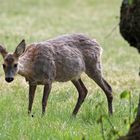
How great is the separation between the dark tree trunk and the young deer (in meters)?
4.12

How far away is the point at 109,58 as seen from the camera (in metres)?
19.6

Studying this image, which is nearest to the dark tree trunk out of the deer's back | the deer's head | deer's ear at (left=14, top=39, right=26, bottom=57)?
the deer's head

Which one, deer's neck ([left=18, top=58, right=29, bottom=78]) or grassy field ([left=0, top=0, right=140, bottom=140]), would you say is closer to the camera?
grassy field ([left=0, top=0, right=140, bottom=140])

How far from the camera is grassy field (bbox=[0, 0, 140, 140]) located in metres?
8.49

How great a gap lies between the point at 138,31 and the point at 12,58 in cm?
447

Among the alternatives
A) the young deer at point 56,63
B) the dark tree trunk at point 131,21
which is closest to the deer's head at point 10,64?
the young deer at point 56,63

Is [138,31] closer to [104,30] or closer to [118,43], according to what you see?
[118,43]

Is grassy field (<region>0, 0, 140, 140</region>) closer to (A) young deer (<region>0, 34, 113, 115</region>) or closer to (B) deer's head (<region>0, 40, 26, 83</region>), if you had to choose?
(A) young deer (<region>0, 34, 113, 115</region>)

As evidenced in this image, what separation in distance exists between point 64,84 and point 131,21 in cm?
766

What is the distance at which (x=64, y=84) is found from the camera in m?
14.0

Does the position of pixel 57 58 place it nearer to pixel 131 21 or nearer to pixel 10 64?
pixel 10 64

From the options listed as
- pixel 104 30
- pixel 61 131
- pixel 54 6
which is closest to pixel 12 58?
pixel 61 131

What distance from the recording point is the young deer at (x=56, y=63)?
35.2ft

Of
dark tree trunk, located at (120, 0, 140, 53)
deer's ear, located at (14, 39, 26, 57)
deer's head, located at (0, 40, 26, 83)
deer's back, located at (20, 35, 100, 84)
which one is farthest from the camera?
deer's back, located at (20, 35, 100, 84)
